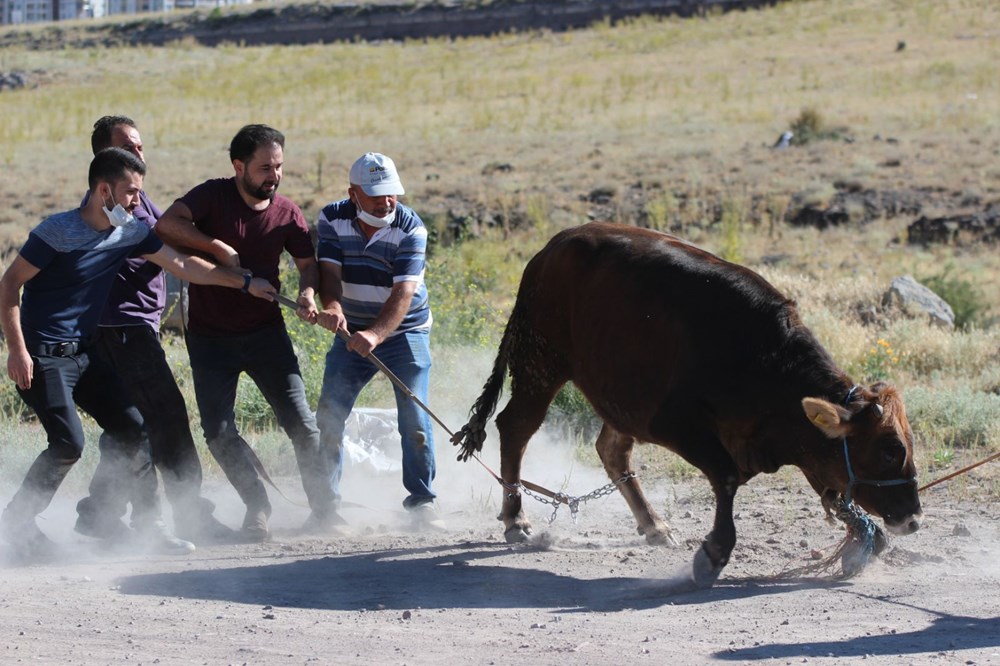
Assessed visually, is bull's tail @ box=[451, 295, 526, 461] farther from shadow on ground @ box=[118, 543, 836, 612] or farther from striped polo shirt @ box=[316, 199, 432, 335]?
shadow on ground @ box=[118, 543, 836, 612]

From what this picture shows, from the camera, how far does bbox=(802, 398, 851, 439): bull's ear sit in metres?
6.10

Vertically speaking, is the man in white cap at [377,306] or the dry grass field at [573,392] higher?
the man in white cap at [377,306]

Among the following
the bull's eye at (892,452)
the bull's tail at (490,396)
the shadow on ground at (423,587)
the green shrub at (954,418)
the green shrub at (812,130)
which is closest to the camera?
the bull's eye at (892,452)

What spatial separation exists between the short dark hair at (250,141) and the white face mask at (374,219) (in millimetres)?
612

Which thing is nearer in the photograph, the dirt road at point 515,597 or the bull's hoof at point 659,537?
the dirt road at point 515,597

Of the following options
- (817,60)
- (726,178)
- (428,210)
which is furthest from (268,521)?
(817,60)

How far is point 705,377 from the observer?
22.0ft

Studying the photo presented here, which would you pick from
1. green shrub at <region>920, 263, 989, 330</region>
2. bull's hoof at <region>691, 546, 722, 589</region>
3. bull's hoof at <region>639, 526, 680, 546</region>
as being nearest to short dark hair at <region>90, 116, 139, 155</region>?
bull's hoof at <region>639, 526, 680, 546</region>

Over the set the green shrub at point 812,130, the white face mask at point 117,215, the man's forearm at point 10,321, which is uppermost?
the white face mask at point 117,215

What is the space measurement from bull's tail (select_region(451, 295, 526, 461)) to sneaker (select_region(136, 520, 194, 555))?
65.5 inches

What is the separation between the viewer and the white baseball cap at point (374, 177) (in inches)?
301

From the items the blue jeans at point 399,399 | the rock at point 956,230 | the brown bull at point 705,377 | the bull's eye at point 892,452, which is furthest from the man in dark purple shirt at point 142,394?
the rock at point 956,230

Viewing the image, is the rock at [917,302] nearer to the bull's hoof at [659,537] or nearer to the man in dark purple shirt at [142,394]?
the bull's hoof at [659,537]

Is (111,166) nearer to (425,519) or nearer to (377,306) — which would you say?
(377,306)
